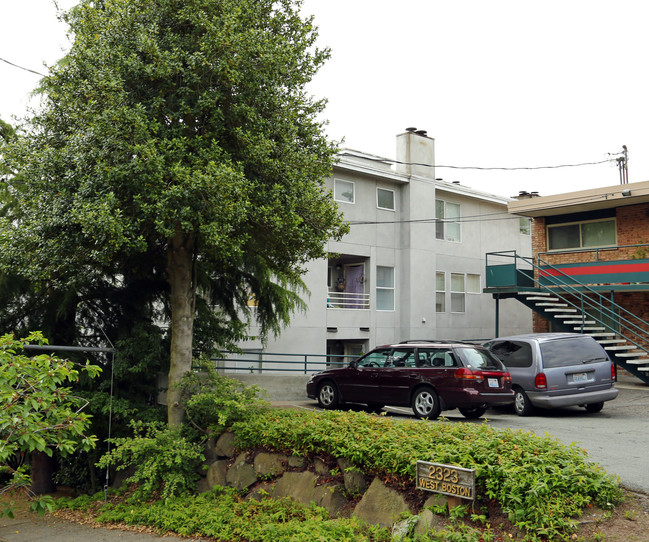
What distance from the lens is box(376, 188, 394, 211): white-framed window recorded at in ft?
89.9

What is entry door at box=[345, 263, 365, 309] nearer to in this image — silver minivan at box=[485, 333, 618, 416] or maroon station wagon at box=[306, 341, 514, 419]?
maroon station wagon at box=[306, 341, 514, 419]

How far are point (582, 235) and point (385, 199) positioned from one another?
318 inches

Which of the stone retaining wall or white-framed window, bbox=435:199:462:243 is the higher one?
white-framed window, bbox=435:199:462:243

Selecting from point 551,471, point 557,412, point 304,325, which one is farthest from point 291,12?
point 304,325

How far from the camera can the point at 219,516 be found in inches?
352

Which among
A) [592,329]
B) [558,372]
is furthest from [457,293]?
[558,372]

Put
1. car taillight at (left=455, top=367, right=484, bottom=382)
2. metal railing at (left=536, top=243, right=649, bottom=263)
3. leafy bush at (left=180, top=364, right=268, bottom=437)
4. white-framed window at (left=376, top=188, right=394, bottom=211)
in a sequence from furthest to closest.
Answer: white-framed window at (left=376, top=188, right=394, bottom=211), metal railing at (left=536, top=243, right=649, bottom=263), car taillight at (left=455, top=367, right=484, bottom=382), leafy bush at (left=180, top=364, right=268, bottom=437)

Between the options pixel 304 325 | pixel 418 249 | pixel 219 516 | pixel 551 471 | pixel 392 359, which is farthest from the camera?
pixel 418 249

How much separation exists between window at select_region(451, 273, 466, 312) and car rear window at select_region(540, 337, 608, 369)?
51.8 ft

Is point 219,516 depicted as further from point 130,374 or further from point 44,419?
point 130,374

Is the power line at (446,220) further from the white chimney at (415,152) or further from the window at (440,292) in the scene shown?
the window at (440,292)

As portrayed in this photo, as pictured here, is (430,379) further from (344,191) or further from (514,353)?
(344,191)

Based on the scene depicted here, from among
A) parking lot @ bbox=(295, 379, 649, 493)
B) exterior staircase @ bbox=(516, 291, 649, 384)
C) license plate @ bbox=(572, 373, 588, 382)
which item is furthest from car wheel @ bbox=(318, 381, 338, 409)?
exterior staircase @ bbox=(516, 291, 649, 384)

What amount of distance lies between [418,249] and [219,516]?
67.2ft
